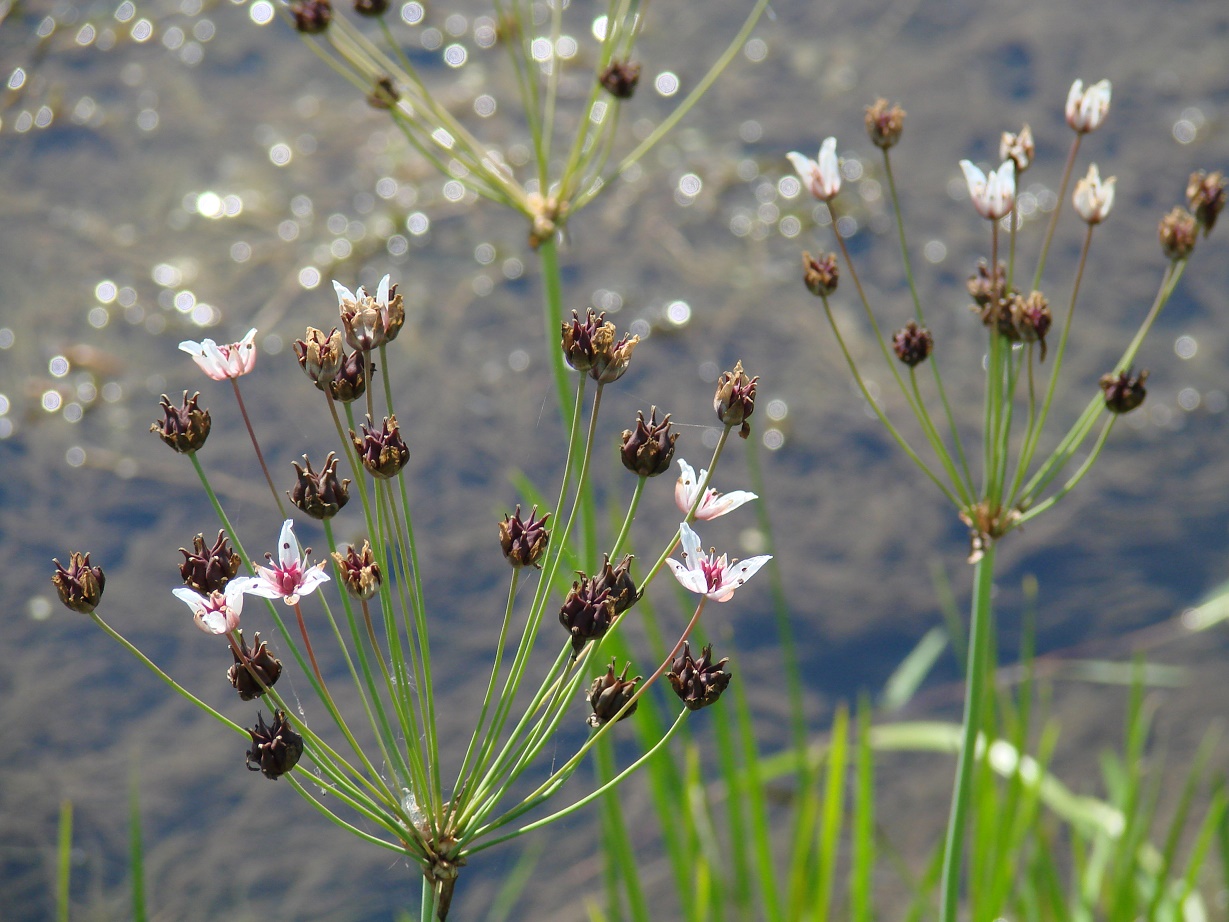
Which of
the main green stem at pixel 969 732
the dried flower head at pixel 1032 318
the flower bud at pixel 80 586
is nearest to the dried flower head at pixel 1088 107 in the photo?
the dried flower head at pixel 1032 318

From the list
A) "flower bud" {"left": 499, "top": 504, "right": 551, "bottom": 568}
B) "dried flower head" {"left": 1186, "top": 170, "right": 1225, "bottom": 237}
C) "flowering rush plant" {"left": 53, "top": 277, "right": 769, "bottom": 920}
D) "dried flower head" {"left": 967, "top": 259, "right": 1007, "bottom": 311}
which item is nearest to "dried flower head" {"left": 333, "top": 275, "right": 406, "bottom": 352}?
"flowering rush plant" {"left": 53, "top": 277, "right": 769, "bottom": 920}

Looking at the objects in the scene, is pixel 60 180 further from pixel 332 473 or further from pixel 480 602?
pixel 332 473

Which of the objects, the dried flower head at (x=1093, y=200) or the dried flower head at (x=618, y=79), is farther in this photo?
the dried flower head at (x=618, y=79)

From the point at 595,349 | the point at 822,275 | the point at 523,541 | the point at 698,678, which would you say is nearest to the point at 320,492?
the point at 523,541

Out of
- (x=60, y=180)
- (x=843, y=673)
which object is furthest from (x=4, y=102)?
(x=843, y=673)

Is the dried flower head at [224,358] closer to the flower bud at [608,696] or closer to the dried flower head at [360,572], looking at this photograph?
the dried flower head at [360,572]

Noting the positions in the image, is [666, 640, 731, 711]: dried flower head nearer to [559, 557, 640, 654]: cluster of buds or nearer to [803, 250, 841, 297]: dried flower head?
[559, 557, 640, 654]: cluster of buds

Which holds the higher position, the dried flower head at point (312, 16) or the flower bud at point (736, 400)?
the dried flower head at point (312, 16)
